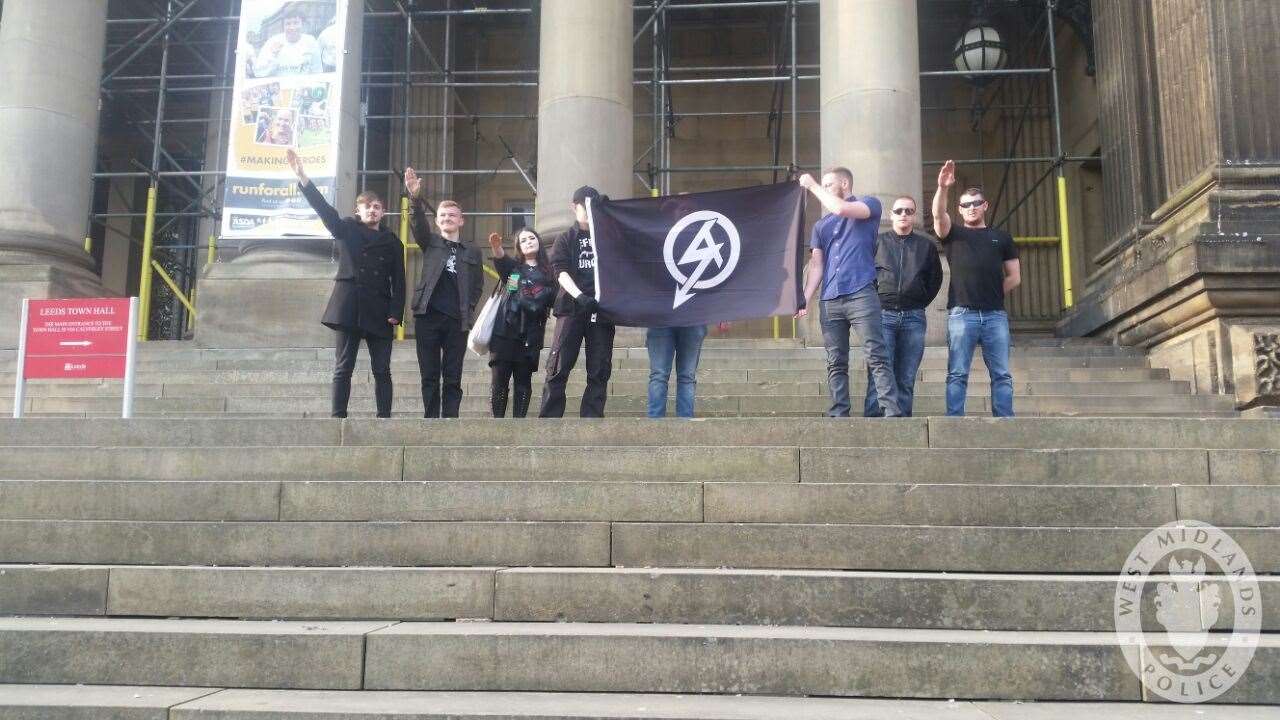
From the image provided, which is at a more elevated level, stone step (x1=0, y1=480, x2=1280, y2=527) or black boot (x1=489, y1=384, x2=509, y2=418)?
black boot (x1=489, y1=384, x2=509, y2=418)

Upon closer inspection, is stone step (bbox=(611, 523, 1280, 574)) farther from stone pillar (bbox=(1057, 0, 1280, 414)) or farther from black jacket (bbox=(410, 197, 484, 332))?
stone pillar (bbox=(1057, 0, 1280, 414))

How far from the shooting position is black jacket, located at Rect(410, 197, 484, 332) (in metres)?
7.56

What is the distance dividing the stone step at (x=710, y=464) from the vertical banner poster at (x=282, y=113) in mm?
5930

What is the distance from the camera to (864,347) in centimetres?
688

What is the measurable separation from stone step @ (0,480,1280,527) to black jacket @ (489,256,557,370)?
2086mm

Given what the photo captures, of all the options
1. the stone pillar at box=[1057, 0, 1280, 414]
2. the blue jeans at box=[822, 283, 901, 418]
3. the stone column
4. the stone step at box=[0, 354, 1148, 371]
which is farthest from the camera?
the stone column

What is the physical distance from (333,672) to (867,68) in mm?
9561

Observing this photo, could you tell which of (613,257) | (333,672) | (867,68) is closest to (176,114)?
(867,68)

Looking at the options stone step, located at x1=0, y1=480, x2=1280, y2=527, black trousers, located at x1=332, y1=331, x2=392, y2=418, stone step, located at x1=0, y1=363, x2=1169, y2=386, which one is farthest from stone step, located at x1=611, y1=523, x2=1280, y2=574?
stone step, located at x1=0, y1=363, x2=1169, y2=386

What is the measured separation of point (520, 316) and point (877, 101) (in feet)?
19.6

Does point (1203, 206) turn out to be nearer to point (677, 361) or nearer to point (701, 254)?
point (701, 254)

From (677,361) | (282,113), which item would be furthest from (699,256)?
(282,113)

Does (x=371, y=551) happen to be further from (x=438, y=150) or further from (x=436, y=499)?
A: (x=438, y=150)

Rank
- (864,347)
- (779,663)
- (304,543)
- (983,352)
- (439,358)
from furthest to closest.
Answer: (439,358) → (983,352) → (864,347) → (304,543) → (779,663)
